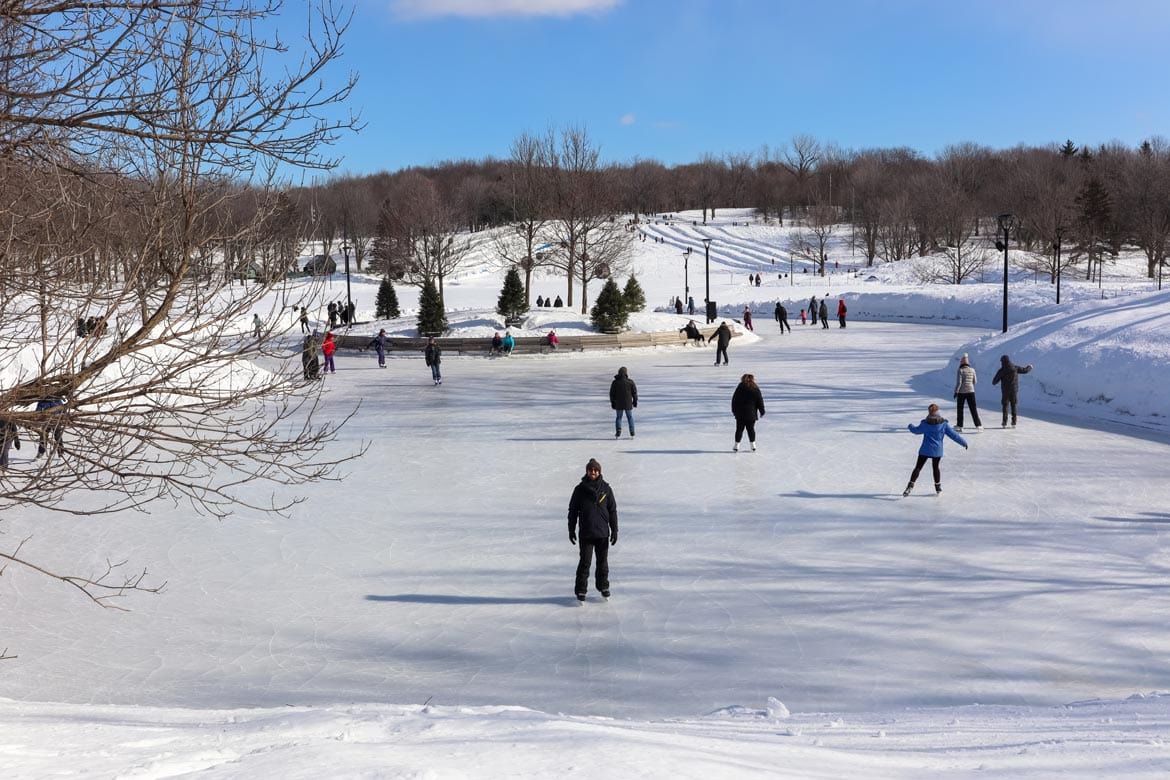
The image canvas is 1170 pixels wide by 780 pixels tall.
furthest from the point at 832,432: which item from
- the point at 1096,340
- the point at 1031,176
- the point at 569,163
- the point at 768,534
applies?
the point at 1031,176

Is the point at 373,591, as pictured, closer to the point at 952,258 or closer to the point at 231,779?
the point at 231,779

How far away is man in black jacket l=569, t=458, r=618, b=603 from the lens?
813 cm

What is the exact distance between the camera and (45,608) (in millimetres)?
8344

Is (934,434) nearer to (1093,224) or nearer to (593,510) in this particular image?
(593,510)

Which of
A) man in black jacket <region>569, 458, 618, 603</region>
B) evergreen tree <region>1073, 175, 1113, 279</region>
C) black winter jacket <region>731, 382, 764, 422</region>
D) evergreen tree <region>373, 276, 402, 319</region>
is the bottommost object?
man in black jacket <region>569, 458, 618, 603</region>

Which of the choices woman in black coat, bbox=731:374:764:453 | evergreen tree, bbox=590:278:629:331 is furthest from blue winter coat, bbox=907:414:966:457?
evergreen tree, bbox=590:278:629:331

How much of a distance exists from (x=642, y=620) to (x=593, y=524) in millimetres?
894

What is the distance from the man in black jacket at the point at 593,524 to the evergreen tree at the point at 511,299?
2728 centimetres

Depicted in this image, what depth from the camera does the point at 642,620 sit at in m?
7.76

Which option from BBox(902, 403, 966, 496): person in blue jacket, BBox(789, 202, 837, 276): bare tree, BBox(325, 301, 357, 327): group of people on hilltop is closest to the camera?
BBox(325, 301, 357, 327): group of people on hilltop

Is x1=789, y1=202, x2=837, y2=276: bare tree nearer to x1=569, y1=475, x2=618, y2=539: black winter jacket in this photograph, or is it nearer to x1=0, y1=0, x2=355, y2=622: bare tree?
x1=569, y1=475, x2=618, y2=539: black winter jacket

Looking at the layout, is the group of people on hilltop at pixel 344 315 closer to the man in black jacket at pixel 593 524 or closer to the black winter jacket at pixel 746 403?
the man in black jacket at pixel 593 524

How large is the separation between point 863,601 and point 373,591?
415 centimetres

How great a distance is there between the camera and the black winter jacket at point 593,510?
8.16 meters
